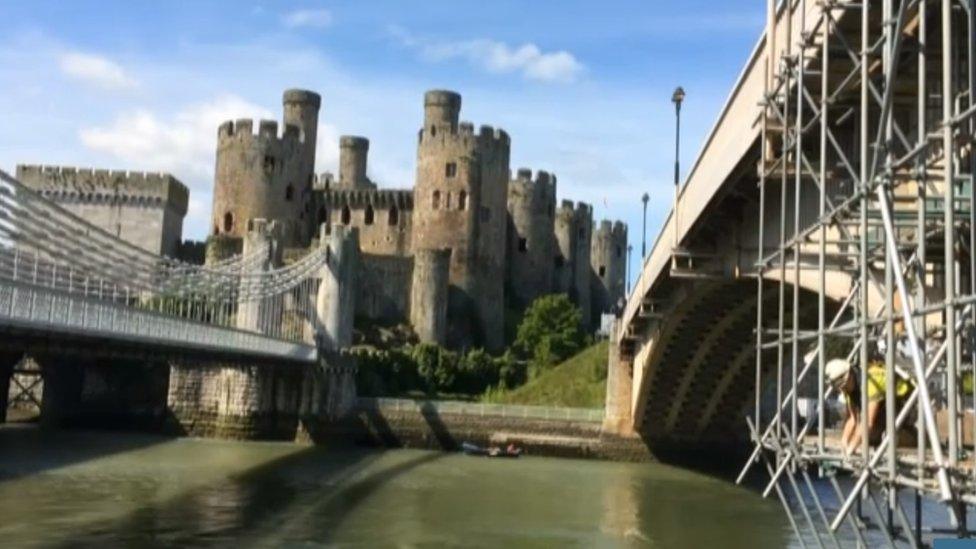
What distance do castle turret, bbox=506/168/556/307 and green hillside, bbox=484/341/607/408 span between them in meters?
15.4

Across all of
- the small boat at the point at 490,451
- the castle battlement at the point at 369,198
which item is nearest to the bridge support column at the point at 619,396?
the small boat at the point at 490,451

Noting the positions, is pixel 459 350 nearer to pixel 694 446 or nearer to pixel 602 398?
pixel 602 398

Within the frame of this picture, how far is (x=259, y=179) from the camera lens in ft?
159

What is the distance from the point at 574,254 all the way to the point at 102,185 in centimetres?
2056

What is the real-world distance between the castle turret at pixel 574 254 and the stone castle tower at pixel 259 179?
1152 cm

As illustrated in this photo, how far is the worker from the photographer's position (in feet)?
23.3

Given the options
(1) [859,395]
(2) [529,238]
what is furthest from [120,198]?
(1) [859,395]

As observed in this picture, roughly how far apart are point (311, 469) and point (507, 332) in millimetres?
23447

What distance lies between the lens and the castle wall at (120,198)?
151ft

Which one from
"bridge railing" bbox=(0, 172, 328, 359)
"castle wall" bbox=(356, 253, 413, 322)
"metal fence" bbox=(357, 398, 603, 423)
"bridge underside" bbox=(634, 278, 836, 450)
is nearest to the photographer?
"bridge railing" bbox=(0, 172, 328, 359)

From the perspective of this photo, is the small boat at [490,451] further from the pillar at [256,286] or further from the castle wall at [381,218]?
the castle wall at [381,218]

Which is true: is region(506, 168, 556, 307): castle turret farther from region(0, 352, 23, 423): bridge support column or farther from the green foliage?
region(0, 352, 23, 423): bridge support column

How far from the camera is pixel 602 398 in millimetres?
32844

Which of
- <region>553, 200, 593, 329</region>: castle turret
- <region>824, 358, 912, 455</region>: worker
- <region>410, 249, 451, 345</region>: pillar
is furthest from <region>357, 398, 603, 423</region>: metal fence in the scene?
<region>553, 200, 593, 329</region>: castle turret
